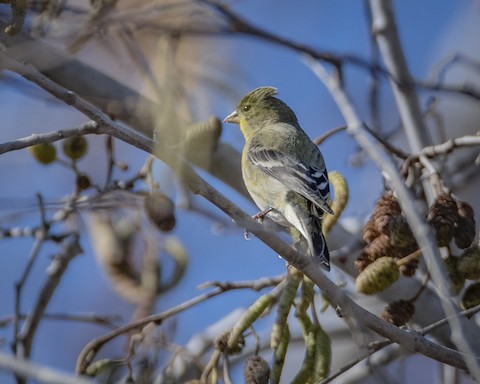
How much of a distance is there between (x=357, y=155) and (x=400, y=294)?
832 millimetres

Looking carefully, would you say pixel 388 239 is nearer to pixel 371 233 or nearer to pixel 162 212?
pixel 371 233

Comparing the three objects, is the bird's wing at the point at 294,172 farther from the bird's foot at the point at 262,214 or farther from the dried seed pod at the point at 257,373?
the dried seed pod at the point at 257,373

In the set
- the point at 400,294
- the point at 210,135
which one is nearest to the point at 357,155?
the point at 400,294

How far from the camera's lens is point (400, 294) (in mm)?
2795

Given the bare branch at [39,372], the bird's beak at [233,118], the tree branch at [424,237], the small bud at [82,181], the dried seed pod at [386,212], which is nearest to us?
the bare branch at [39,372]

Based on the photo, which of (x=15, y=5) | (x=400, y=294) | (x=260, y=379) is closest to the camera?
(x=260, y=379)

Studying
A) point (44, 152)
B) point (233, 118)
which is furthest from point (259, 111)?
point (44, 152)

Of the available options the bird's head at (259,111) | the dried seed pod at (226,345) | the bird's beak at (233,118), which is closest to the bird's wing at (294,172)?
the bird's head at (259,111)

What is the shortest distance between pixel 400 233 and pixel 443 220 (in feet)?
0.39

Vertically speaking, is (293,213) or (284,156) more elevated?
(284,156)

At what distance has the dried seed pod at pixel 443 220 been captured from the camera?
2.11 m

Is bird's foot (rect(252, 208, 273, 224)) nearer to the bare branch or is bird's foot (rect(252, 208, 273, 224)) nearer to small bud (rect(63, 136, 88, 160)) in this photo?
small bud (rect(63, 136, 88, 160))

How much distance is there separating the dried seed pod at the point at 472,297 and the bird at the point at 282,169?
43cm

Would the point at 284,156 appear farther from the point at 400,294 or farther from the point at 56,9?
the point at 56,9
